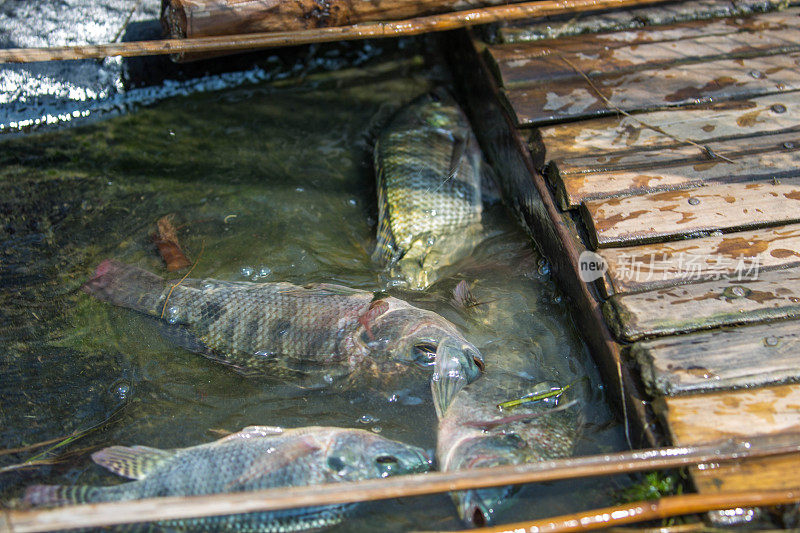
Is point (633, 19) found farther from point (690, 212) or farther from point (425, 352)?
point (425, 352)

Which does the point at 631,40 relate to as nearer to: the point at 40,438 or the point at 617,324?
the point at 617,324

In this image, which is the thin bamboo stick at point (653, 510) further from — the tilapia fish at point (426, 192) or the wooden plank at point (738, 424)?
the tilapia fish at point (426, 192)

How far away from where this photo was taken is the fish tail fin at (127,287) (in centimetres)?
375

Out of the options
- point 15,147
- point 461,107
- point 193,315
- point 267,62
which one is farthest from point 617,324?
point 15,147

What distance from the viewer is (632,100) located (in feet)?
13.9

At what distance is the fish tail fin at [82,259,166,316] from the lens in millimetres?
3748

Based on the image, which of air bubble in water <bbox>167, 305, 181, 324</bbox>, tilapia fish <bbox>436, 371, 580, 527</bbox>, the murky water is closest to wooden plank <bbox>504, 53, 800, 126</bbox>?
the murky water

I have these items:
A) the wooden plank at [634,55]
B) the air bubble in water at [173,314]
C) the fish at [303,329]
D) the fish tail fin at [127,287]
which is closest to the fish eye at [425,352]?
the fish at [303,329]

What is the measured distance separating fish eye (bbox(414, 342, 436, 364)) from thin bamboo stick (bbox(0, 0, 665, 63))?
2201mm

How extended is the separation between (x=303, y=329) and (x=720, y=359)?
206 centimetres

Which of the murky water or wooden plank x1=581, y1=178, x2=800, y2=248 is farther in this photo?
wooden plank x1=581, y1=178, x2=800, y2=248

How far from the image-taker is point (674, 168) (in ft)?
12.4

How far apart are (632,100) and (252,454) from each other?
10.6 feet

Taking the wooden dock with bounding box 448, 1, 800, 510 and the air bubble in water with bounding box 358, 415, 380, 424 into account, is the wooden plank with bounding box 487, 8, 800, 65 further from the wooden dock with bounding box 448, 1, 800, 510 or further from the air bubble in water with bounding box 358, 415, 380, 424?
the air bubble in water with bounding box 358, 415, 380, 424
